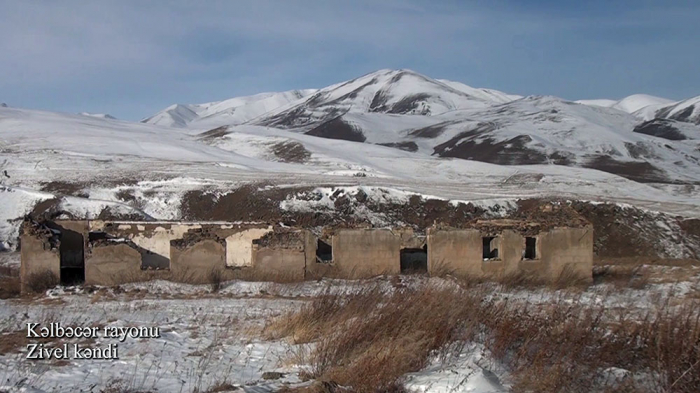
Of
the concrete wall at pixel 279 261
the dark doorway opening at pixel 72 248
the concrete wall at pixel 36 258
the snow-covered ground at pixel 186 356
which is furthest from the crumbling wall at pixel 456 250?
the dark doorway opening at pixel 72 248

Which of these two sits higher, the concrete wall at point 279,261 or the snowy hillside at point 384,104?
the snowy hillside at point 384,104

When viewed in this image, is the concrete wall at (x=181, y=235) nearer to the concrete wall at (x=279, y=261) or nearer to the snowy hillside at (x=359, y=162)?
the concrete wall at (x=279, y=261)

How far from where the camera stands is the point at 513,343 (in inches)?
294

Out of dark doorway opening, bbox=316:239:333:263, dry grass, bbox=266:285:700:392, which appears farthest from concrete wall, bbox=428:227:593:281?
dry grass, bbox=266:285:700:392

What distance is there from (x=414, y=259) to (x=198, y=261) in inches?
290

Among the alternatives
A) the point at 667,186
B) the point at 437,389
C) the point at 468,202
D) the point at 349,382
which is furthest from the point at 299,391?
the point at 667,186

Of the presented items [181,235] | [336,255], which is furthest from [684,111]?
[181,235]

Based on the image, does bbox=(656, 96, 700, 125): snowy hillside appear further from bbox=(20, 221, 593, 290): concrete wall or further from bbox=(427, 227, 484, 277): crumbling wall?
bbox=(427, 227, 484, 277): crumbling wall

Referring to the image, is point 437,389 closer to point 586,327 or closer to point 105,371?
point 586,327

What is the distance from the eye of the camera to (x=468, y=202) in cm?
3916

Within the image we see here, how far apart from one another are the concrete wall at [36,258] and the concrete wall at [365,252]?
323 inches

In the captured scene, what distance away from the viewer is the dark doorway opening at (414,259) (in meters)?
21.4

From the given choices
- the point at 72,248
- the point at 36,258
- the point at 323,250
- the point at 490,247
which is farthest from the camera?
the point at 323,250

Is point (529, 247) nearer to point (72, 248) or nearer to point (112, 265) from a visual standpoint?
point (112, 265)
